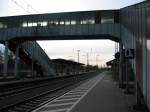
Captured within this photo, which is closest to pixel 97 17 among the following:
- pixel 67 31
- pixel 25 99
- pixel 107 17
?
pixel 107 17

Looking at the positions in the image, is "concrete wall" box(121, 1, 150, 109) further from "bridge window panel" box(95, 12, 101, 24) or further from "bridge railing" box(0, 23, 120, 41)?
"bridge window panel" box(95, 12, 101, 24)

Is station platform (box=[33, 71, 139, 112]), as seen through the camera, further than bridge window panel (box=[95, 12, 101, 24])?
No

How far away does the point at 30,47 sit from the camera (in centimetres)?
5731

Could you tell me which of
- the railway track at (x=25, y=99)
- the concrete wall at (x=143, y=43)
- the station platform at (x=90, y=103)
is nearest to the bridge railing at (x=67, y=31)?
the railway track at (x=25, y=99)

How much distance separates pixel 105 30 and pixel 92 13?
164 inches

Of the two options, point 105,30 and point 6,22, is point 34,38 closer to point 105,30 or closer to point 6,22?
point 6,22

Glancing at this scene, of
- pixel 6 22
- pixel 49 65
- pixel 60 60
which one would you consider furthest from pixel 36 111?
pixel 60 60

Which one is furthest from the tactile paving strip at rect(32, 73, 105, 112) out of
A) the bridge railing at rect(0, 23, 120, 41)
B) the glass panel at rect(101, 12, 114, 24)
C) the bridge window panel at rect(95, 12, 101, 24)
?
the bridge window panel at rect(95, 12, 101, 24)

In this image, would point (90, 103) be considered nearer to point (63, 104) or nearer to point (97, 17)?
point (63, 104)

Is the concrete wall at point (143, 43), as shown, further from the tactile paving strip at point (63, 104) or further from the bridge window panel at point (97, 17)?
the bridge window panel at point (97, 17)

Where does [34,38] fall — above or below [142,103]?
above

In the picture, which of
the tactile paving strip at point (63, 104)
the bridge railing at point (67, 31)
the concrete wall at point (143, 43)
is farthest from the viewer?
the bridge railing at point (67, 31)

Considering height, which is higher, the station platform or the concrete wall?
the concrete wall

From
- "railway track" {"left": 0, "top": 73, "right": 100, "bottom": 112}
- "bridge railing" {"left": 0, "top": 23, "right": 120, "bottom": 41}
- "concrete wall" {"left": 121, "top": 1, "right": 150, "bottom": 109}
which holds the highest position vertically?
"bridge railing" {"left": 0, "top": 23, "right": 120, "bottom": 41}
